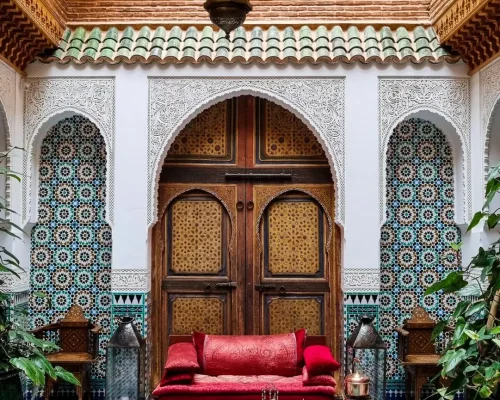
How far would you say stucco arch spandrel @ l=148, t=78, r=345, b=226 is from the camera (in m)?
5.58

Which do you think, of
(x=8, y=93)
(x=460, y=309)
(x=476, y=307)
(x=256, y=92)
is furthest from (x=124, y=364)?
(x=476, y=307)

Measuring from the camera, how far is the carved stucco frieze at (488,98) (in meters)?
5.11

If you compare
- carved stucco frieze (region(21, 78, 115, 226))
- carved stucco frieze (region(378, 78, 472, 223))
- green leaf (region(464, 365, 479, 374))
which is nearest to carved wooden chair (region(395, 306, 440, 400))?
carved stucco frieze (region(378, 78, 472, 223))

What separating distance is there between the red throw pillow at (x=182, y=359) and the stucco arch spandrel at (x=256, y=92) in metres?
0.98

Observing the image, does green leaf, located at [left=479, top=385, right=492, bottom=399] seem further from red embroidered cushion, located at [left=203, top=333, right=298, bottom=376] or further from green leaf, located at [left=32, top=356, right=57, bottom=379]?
green leaf, located at [left=32, top=356, right=57, bottom=379]

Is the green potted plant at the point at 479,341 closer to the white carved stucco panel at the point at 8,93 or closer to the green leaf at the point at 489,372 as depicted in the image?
the green leaf at the point at 489,372

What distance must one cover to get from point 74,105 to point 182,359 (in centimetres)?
206

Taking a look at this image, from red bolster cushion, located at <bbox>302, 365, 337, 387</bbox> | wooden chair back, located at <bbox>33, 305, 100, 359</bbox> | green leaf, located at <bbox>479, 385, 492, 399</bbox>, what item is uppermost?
wooden chair back, located at <bbox>33, 305, 100, 359</bbox>

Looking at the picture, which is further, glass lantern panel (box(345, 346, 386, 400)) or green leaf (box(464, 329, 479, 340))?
glass lantern panel (box(345, 346, 386, 400))

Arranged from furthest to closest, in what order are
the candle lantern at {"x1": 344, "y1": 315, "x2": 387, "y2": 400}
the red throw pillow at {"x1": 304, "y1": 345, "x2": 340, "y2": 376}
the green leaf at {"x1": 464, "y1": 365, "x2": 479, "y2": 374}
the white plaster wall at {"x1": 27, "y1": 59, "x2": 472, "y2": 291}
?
the white plaster wall at {"x1": 27, "y1": 59, "x2": 472, "y2": 291}, the candle lantern at {"x1": 344, "y1": 315, "x2": 387, "y2": 400}, the red throw pillow at {"x1": 304, "y1": 345, "x2": 340, "y2": 376}, the green leaf at {"x1": 464, "y1": 365, "x2": 479, "y2": 374}

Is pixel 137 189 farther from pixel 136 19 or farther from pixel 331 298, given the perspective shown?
pixel 331 298

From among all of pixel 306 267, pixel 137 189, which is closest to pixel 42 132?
pixel 137 189

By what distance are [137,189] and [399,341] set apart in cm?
225

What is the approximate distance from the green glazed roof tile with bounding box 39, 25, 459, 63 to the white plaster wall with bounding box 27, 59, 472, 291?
0.29ft
